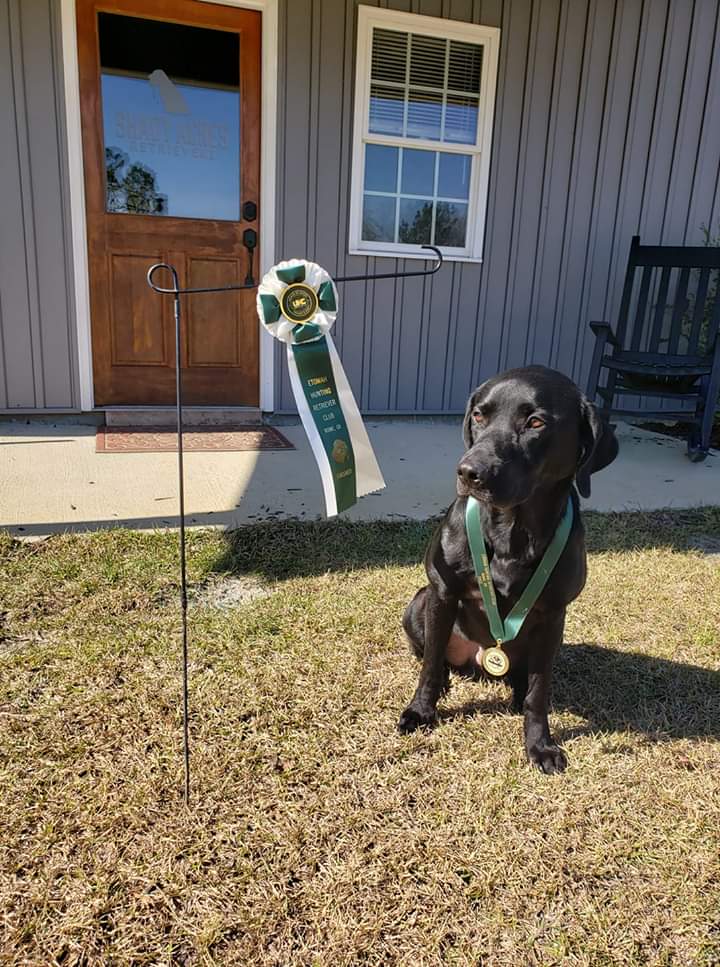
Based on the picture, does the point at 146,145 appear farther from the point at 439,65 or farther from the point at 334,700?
the point at 334,700

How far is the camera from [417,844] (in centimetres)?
147

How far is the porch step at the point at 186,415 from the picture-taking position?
477 cm

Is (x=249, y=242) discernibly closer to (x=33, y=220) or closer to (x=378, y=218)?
(x=378, y=218)

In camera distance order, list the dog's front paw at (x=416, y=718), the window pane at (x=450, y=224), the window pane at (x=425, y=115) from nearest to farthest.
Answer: the dog's front paw at (x=416, y=718), the window pane at (x=425, y=115), the window pane at (x=450, y=224)

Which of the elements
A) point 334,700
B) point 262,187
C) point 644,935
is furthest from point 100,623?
point 262,187

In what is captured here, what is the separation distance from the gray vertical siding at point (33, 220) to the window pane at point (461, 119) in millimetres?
2586

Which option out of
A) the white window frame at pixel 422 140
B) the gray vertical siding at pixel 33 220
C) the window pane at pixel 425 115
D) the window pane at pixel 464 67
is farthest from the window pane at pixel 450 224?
the gray vertical siding at pixel 33 220

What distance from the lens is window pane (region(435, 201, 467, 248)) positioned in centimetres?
527

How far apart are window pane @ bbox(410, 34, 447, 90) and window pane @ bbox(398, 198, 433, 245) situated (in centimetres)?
77

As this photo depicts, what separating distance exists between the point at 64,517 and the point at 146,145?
108 inches

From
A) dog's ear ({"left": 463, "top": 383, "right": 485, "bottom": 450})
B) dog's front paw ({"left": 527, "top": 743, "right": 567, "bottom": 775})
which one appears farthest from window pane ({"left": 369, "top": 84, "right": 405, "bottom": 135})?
dog's front paw ({"left": 527, "top": 743, "right": 567, "bottom": 775})

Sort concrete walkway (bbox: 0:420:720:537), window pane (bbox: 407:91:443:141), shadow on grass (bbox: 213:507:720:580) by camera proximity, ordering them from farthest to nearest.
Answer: window pane (bbox: 407:91:443:141) → concrete walkway (bbox: 0:420:720:537) → shadow on grass (bbox: 213:507:720:580)

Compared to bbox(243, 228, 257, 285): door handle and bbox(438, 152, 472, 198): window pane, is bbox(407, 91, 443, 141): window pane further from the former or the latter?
bbox(243, 228, 257, 285): door handle

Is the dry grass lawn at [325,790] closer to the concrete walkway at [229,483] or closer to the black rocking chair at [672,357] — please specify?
the concrete walkway at [229,483]
